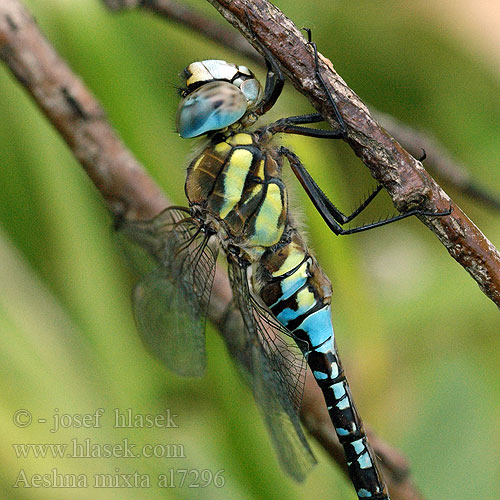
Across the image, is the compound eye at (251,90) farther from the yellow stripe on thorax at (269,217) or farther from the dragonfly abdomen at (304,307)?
the dragonfly abdomen at (304,307)

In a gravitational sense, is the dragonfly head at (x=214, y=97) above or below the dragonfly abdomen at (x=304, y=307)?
above

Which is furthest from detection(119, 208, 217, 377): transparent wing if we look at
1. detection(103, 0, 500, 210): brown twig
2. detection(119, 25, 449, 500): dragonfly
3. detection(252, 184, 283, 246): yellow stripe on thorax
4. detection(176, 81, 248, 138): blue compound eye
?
detection(103, 0, 500, 210): brown twig

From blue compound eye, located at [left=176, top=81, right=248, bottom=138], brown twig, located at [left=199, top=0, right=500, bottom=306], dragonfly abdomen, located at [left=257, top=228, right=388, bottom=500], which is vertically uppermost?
brown twig, located at [left=199, top=0, right=500, bottom=306]

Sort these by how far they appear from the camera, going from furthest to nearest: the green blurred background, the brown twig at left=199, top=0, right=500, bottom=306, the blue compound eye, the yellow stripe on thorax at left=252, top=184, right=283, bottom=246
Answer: the green blurred background
the yellow stripe on thorax at left=252, top=184, right=283, bottom=246
the blue compound eye
the brown twig at left=199, top=0, right=500, bottom=306

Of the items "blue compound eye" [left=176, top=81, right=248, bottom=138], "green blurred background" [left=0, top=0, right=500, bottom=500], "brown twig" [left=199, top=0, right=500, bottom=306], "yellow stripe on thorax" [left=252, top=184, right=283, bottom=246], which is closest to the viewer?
"brown twig" [left=199, top=0, right=500, bottom=306]

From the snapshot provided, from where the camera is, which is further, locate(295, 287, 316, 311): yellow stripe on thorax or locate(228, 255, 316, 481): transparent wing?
locate(295, 287, 316, 311): yellow stripe on thorax

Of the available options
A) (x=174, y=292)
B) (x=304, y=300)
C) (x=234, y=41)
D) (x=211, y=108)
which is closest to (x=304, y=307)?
(x=304, y=300)

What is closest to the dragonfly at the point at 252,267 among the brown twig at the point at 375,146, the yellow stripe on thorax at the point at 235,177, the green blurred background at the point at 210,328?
the yellow stripe on thorax at the point at 235,177

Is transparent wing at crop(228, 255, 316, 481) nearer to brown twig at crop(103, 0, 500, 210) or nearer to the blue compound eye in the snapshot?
the blue compound eye
